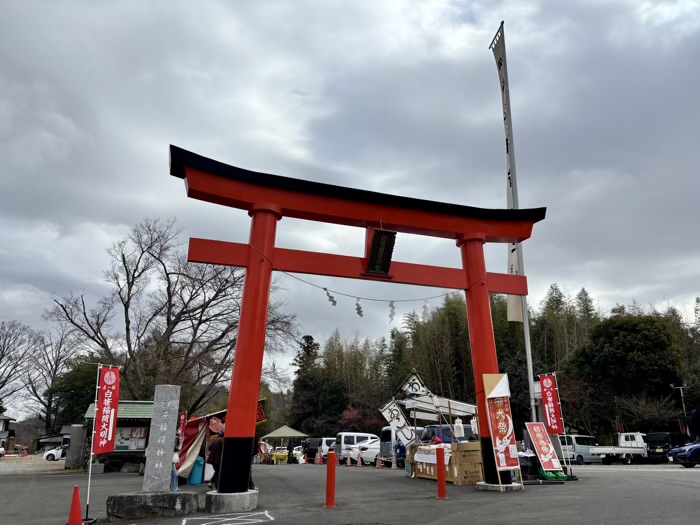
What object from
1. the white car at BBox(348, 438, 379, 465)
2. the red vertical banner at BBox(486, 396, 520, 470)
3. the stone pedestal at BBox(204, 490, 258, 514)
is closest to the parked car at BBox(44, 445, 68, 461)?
the white car at BBox(348, 438, 379, 465)

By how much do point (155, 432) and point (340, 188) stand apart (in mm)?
5628

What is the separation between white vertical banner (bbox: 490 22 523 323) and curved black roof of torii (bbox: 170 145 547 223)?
266 cm

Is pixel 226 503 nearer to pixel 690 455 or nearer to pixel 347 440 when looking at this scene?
pixel 690 455

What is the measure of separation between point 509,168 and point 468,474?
885cm

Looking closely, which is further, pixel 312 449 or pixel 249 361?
pixel 312 449

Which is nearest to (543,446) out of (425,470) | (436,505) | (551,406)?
(551,406)

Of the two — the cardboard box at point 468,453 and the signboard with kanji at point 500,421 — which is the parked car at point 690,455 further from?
the signboard with kanji at point 500,421

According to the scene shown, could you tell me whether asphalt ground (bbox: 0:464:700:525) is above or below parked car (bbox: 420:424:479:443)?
below

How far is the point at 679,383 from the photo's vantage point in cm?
2700

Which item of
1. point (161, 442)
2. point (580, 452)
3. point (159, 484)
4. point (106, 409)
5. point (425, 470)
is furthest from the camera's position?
point (580, 452)

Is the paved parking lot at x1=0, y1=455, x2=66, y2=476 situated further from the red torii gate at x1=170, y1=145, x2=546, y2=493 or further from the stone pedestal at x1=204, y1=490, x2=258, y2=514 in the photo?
the red torii gate at x1=170, y1=145, x2=546, y2=493

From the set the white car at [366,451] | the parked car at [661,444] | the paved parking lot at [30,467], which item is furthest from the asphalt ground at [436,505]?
the parked car at [661,444]

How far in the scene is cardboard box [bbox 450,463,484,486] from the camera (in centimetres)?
1156

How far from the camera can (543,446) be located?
12.1 metres
